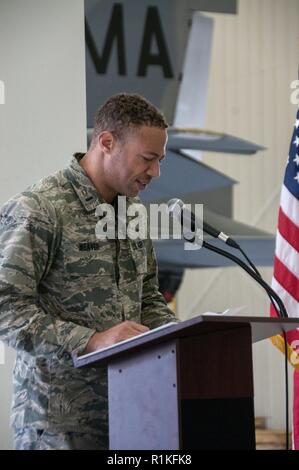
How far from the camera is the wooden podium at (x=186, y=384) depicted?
5.43ft

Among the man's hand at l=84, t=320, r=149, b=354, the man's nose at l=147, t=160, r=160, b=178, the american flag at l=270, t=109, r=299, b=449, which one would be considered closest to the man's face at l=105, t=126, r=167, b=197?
the man's nose at l=147, t=160, r=160, b=178

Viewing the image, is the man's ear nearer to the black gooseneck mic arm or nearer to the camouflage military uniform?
the camouflage military uniform

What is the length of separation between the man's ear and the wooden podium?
0.56 m

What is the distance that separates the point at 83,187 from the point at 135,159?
0.46ft

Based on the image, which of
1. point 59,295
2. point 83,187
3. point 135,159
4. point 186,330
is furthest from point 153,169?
point 186,330

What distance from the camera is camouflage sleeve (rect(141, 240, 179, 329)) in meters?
2.19

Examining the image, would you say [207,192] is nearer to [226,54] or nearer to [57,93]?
[226,54]

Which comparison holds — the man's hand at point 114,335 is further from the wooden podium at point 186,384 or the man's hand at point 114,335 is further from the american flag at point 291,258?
the american flag at point 291,258

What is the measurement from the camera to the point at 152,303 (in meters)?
2.22

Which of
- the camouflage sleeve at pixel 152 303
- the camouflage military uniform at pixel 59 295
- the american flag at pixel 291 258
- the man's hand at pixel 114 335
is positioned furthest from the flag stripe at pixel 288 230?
the man's hand at pixel 114 335

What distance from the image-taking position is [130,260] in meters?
2.13

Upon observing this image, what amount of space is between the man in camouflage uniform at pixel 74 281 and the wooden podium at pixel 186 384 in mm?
104
